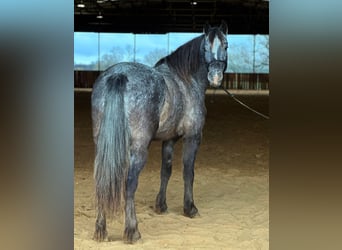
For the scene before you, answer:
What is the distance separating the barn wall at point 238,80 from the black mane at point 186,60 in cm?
2050

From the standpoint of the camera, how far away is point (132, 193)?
313 centimetres

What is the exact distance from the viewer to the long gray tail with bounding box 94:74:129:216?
9.18 ft

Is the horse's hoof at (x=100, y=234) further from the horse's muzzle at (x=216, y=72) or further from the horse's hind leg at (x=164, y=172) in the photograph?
the horse's muzzle at (x=216, y=72)

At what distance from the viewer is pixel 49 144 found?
40.6 inches

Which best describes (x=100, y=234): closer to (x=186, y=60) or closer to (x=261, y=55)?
(x=186, y=60)

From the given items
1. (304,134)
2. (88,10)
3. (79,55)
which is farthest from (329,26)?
(79,55)

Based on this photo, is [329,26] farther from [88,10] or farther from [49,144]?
[88,10]

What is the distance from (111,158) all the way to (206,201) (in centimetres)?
206

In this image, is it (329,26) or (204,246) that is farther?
(204,246)

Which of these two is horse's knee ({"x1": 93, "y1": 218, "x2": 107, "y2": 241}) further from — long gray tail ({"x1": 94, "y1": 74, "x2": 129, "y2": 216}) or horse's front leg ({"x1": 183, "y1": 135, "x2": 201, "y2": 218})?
horse's front leg ({"x1": 183, "y1": 135, "x2": 201, "y2": 218})

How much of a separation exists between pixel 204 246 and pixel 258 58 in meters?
21.0

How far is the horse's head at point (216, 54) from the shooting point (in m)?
3.52

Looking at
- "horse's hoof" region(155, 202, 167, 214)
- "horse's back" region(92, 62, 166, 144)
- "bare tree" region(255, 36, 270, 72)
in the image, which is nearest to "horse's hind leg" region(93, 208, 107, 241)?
"horse's back" region(92, 62, 166, 144)

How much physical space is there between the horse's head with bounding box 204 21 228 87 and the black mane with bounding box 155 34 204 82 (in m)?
0.27
